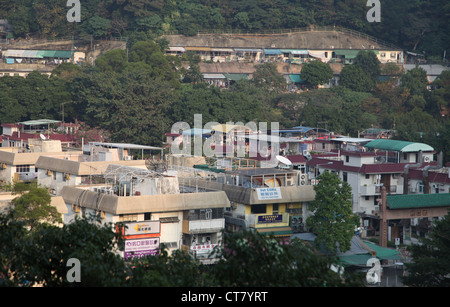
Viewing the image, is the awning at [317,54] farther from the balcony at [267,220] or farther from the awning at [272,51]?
the balcony at [267,220]

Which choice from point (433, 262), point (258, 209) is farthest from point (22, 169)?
point (433, 262)

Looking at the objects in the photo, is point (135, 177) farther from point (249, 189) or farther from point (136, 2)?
point (136, 2)

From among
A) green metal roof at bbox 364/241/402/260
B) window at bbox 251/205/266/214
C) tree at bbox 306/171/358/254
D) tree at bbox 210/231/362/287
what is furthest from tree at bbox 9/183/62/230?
green metal roof at bbox 364/241/402/260

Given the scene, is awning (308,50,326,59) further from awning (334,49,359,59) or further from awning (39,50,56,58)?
awning (39,50,56,58)

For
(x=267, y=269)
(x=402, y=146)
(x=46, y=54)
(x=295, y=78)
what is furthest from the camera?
(x=46, y=54)

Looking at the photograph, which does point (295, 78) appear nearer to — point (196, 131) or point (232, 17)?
point (232, 17)
